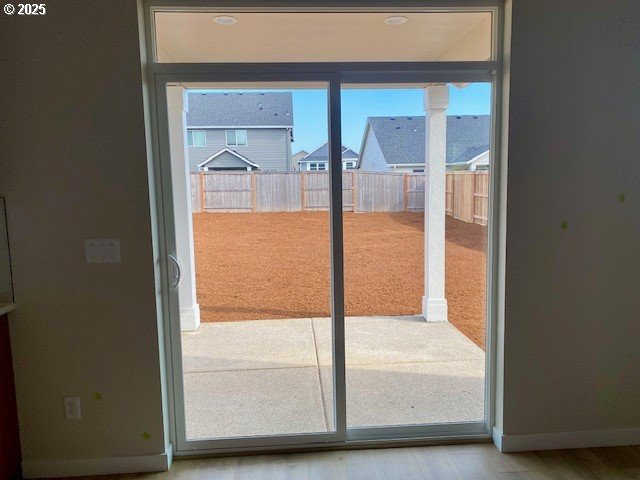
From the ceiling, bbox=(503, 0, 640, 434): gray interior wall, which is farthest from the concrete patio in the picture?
the ceiling

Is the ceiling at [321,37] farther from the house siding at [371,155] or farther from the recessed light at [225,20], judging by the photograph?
the house siding at [371,155]

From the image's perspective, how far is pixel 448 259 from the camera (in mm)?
2527

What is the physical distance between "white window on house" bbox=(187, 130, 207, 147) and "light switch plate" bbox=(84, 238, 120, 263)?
645mm

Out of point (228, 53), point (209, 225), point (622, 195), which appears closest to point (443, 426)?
point (622, 195)

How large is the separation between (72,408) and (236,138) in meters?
1.65

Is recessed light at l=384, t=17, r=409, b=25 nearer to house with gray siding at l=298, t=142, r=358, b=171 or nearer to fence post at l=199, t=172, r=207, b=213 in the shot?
house with gray siding at l=298, t=142, r=358, b=171

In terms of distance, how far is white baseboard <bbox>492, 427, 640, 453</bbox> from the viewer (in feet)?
7.73

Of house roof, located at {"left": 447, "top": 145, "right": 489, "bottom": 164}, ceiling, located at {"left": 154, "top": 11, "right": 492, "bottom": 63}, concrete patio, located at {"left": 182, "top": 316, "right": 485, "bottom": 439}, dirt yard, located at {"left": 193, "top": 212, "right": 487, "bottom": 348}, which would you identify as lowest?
concrete patio, located at {"left": 182, "top": 316, "right": 485, "bottom": 439}

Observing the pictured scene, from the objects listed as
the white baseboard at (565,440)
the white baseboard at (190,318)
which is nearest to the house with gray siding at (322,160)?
the white baseboard at (190,318)

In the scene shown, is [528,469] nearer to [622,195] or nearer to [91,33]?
[622,195]

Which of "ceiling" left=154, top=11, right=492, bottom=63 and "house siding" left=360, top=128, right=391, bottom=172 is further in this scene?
"house siding" left=360, top=128, right=391, bottom=172

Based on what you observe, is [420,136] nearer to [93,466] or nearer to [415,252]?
[415,252]

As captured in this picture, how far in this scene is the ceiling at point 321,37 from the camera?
7.23ft

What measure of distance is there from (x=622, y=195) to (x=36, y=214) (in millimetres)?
3021
